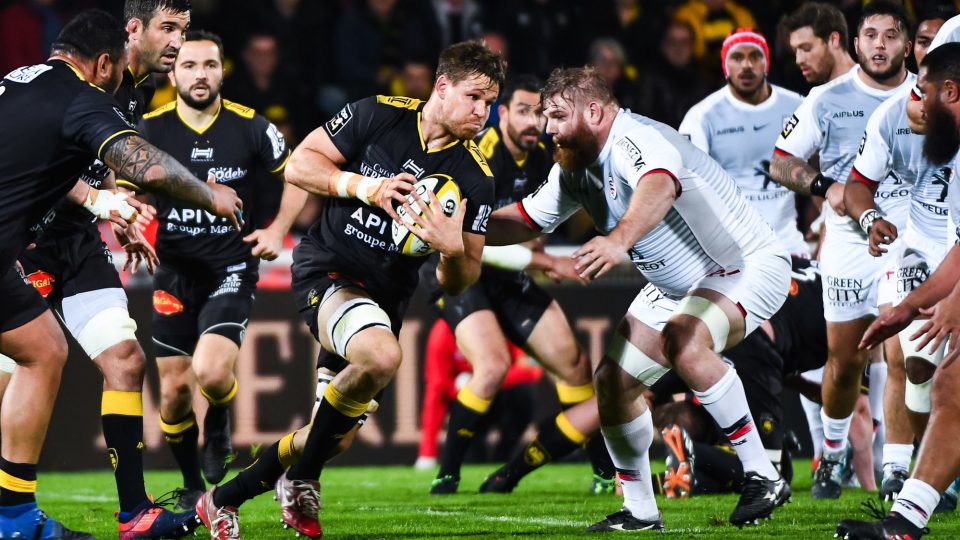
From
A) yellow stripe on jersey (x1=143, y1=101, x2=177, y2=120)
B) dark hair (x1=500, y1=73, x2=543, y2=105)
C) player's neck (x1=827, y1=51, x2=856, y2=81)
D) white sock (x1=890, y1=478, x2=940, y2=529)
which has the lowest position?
A: white sock (x1=890, y1=478, x2=940, y2=529)

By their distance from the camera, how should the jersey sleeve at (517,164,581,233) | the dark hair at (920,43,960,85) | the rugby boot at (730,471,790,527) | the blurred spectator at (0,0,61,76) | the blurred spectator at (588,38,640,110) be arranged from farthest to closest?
the blurred spectator at (588,38,640,110) → the blurred spectator at (0,0,61,76) → the jersey sleeve at (517,164,581,233) → the rugby boot at (730,471,790,527) → the dark hair at (920,43,960,85)

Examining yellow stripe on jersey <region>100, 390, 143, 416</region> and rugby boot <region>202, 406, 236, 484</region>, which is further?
rugby boot <region>202, 406, 236, 484</region>

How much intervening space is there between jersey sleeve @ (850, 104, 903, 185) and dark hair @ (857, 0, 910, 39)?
4.14 feet

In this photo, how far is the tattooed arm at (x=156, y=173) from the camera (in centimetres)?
534

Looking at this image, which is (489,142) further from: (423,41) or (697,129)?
(423,41)

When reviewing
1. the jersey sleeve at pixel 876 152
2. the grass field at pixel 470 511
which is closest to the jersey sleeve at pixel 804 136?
the jersey sleeve at pixel 876 152

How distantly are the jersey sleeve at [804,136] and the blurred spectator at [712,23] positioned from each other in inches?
231

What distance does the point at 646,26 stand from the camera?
14953 millimetres

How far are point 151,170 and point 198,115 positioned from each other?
343cm

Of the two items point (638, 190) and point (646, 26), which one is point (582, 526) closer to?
point (638, 190)

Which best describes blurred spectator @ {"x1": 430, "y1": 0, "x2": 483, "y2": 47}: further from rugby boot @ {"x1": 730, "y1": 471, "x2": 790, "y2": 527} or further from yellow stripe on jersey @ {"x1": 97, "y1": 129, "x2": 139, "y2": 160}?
yellow stripe on jersey @ {"x1": 97, "y1": 129, "x2": 139, "y2": 160}

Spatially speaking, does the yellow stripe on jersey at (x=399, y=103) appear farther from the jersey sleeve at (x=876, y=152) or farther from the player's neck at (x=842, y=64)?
the player's neck at (x=842, y=64)

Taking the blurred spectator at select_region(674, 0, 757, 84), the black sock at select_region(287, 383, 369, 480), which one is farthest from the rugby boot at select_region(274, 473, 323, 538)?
the blurred spectator at select_region(674, 0, 757, 84)

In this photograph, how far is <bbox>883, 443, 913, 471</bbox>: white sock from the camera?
7590mm
